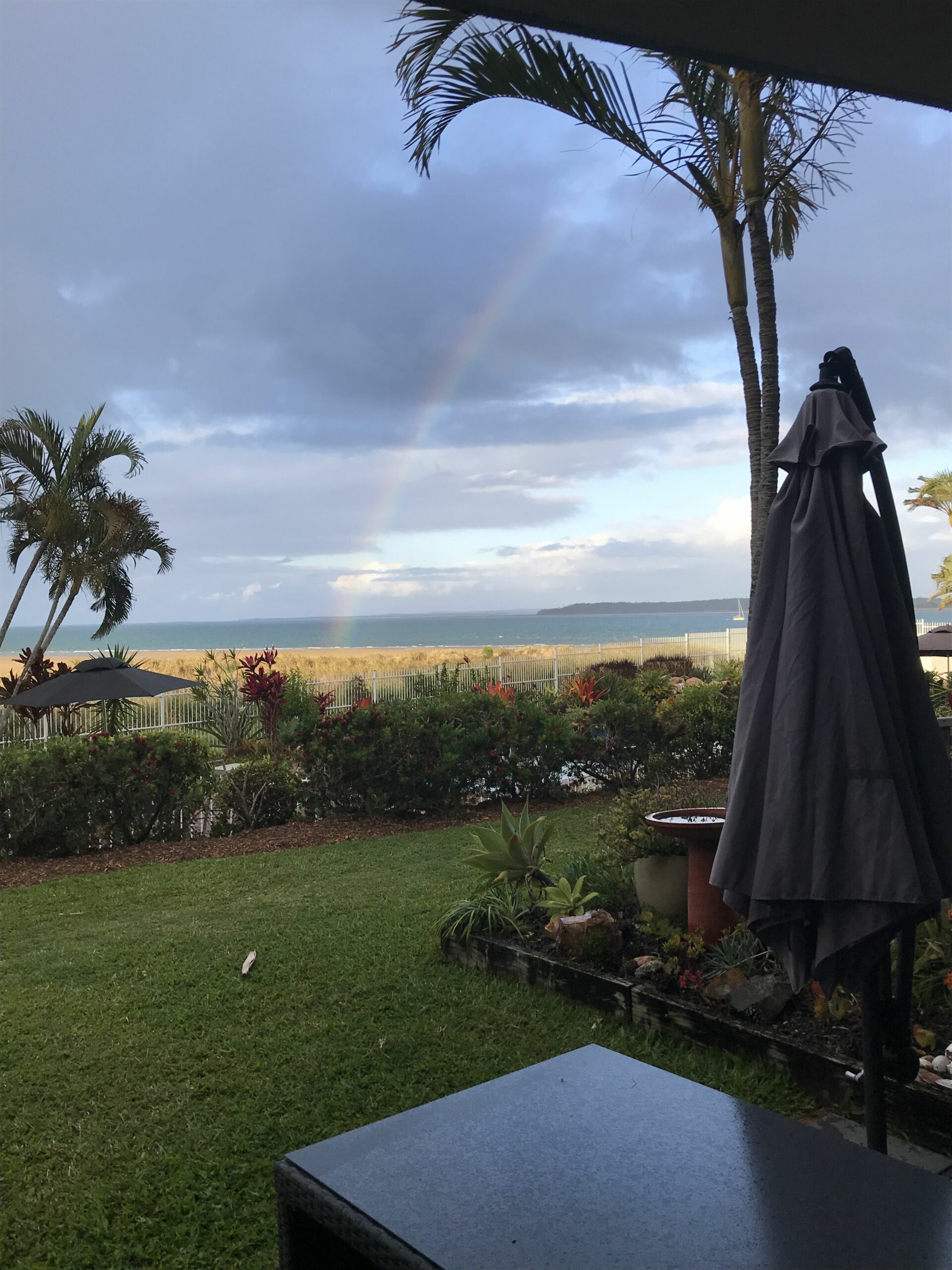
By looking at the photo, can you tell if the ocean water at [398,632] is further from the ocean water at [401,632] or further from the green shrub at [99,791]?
the green shrub at [99,791]

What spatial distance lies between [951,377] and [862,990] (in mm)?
3768

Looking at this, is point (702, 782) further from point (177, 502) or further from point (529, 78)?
point (177, 502)

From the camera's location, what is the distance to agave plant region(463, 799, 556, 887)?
194 inches

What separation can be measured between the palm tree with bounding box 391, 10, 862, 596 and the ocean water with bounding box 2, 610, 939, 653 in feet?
201

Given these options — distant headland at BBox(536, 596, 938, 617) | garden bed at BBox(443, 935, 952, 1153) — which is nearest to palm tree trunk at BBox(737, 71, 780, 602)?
garden bed at BBox(443, 935, 952, 1153)

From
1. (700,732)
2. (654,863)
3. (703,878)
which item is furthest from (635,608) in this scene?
(703,878)

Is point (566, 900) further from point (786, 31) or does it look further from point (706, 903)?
point (786, 31)

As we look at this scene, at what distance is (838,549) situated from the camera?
2049mm

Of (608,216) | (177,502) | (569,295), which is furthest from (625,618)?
(608,216)

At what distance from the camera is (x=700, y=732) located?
10.0 m

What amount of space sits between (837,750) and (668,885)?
2.57m

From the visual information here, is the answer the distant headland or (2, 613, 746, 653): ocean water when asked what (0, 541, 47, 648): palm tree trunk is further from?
the distant headland

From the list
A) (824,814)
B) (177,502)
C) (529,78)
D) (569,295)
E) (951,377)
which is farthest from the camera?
(177,502)

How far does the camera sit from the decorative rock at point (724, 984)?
3.46 meters
